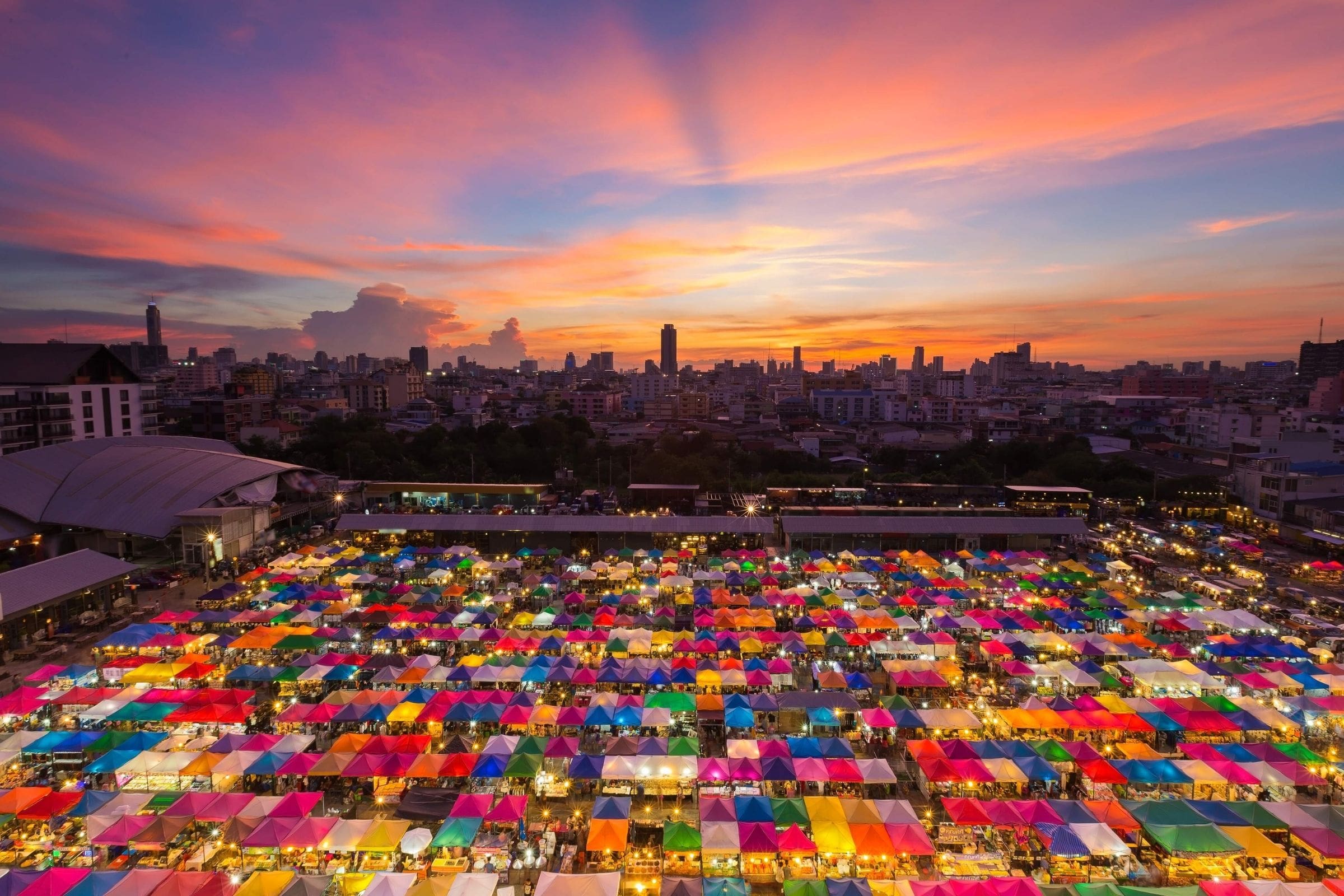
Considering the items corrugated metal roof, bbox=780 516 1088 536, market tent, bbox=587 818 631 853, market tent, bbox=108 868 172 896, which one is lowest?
market tent, bbox=587 818 631 853

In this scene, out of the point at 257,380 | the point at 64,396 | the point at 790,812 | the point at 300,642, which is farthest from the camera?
the point at 257,380

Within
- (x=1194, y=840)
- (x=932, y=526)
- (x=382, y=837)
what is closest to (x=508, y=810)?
(x=382, y=837)

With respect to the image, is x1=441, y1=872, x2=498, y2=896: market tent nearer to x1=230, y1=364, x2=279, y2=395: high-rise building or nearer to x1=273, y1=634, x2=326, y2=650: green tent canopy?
x1=273, y1=634, x2=326, y2=650: green tent canopy

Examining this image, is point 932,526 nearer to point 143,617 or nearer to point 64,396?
point 143,617

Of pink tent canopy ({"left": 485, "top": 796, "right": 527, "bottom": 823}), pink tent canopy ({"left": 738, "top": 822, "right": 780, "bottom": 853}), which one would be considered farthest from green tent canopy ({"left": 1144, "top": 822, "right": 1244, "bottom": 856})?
Result: pink tent canopy ({"left": 485, "top": 796, "right": 527, "bottom": 823})

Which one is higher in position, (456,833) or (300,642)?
(300,642)

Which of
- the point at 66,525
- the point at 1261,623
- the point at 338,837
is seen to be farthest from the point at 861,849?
the point at 66,525
